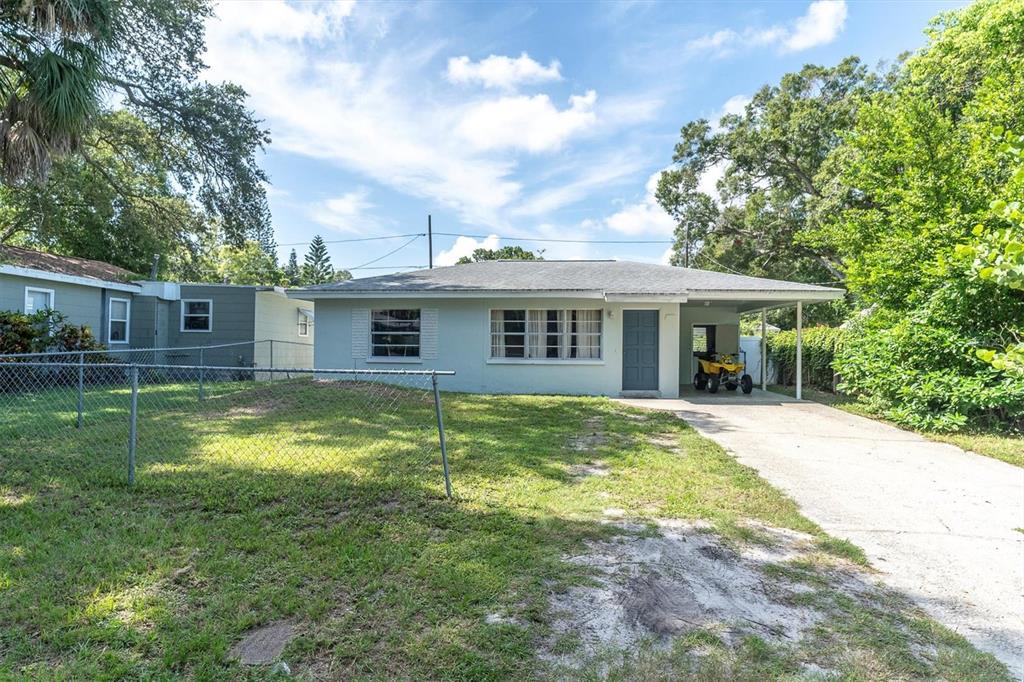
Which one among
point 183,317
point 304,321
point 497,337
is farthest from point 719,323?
point 183,317

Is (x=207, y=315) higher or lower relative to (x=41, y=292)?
lower

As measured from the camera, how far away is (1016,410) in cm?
755

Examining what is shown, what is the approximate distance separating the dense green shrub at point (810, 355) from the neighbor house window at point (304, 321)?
16.9 meters

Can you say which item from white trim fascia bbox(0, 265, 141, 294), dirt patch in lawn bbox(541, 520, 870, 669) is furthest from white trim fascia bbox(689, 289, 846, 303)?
white trim fascia bbox(0, 265, 141, 294)

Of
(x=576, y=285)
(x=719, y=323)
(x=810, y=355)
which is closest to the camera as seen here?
(x=576, y=285)

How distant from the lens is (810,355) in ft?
48.9

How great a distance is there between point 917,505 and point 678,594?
3.27 meters

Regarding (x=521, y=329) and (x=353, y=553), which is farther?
(x=521, y=329)

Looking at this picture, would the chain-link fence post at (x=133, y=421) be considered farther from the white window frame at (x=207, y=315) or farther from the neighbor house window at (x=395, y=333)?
the white window frame at (x=207, y=315)

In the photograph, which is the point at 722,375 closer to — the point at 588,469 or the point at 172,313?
the point at 588,469

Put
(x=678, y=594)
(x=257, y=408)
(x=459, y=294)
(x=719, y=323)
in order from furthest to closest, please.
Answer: (x=719, y=323) → (x=459, y=294) → (x=257, y=408) → (x=678, y=594)

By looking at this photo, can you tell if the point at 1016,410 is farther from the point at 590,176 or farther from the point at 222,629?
the point at 590,176

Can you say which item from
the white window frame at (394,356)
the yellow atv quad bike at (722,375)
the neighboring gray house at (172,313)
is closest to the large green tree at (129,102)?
the neighboring gray house at (172,313)

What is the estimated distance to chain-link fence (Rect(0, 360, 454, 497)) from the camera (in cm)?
512
